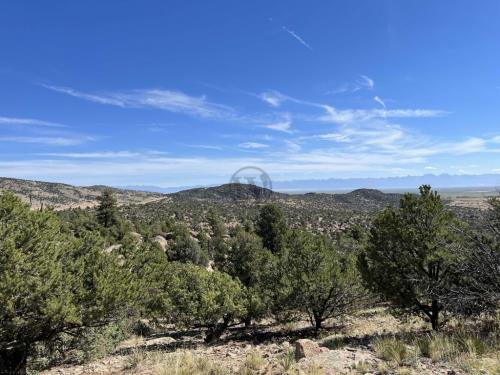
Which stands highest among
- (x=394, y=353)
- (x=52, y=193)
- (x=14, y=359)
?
(x=52, y=193)

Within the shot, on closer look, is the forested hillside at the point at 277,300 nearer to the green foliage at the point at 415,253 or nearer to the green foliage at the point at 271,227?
the green foliage at the point at 415,253

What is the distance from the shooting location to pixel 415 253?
50.8ft

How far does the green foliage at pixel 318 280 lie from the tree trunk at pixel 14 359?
42.5 ft

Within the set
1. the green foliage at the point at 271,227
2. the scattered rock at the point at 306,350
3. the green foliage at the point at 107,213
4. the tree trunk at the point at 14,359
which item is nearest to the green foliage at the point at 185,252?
the green foliage at the point at 271,227

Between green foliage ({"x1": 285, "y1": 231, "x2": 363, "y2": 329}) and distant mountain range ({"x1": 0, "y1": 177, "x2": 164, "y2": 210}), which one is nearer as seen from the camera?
green foliage ({"x1": 285, "y1": 231, "x2": 363, "y2": 329})

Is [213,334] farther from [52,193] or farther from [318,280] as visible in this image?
[52,193]

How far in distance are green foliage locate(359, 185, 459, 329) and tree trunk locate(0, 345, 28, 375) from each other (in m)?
13.9

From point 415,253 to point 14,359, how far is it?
51.1 ft

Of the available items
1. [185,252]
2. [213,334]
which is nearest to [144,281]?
[213,334]

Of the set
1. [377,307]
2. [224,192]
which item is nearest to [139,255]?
[377,307]

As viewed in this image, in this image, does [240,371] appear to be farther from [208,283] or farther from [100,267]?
[208,283]

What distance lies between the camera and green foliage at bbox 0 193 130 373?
1047 centimetres

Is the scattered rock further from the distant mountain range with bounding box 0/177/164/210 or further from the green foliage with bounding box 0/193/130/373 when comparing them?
the distant mountain range with bounding box 0/177/164/210

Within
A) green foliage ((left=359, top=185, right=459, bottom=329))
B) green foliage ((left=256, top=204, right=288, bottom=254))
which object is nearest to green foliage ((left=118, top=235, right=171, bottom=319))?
green foliage ((left=359, top=185, right=459, bottom=329))
